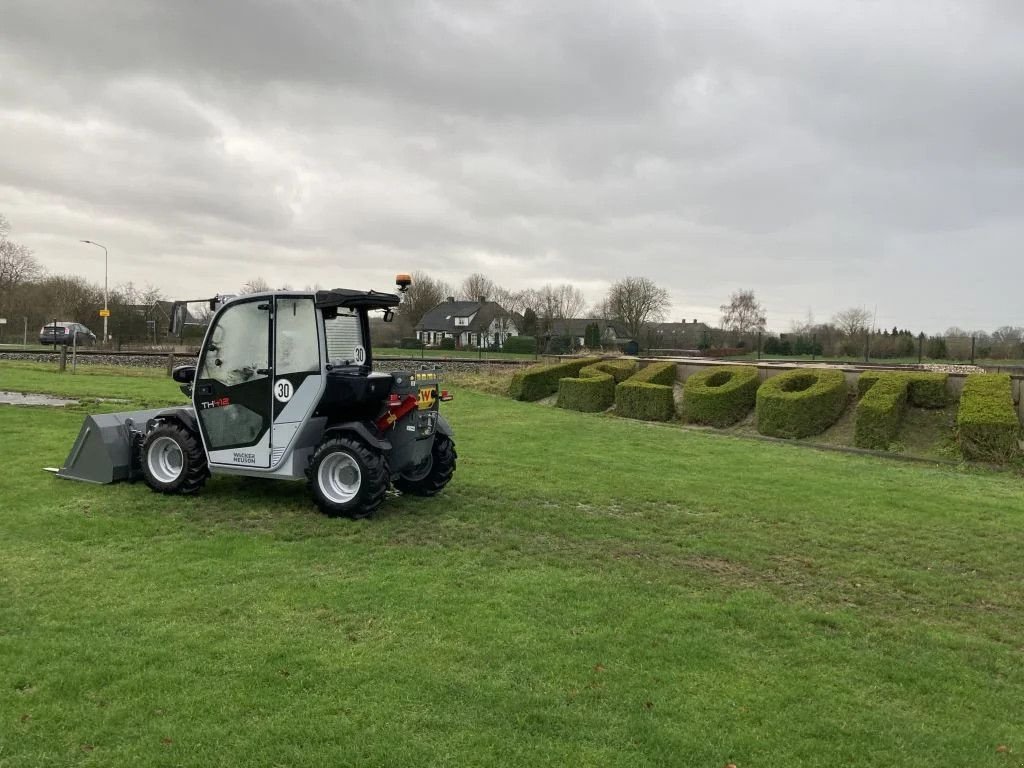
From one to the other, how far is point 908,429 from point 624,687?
44.1 feet

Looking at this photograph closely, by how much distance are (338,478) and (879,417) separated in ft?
37.7

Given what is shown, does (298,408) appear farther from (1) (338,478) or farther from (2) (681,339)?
(2) (681,339)

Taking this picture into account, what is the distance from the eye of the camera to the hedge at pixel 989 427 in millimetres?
13281

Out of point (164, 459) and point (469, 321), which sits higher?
point (469, 321)

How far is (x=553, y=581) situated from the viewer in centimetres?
586

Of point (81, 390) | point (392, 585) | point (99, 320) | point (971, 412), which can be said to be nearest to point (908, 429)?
point (971, 412)

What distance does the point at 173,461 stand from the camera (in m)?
8.53

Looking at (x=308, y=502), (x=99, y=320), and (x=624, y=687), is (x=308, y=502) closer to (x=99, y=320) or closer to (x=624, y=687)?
(x=624, y=687)

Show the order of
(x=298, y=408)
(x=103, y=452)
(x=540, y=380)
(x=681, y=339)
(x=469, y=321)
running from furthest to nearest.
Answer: (x=469, y=321) < (x=681, y=339) < (x=540, y=380) < (x=103, y=452) < (x=298, y=408)

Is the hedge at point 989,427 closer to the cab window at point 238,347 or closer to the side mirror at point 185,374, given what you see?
the cab window at point 238,347

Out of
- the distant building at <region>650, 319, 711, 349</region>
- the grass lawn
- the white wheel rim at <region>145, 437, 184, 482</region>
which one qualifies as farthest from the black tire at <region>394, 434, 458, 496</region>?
the distant building at <region>650, 319, 711, 349</region>

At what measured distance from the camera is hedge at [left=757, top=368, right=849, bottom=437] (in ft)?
52.7

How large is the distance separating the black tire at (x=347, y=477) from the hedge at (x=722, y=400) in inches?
467

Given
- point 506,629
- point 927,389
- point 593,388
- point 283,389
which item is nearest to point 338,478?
point 283,389
